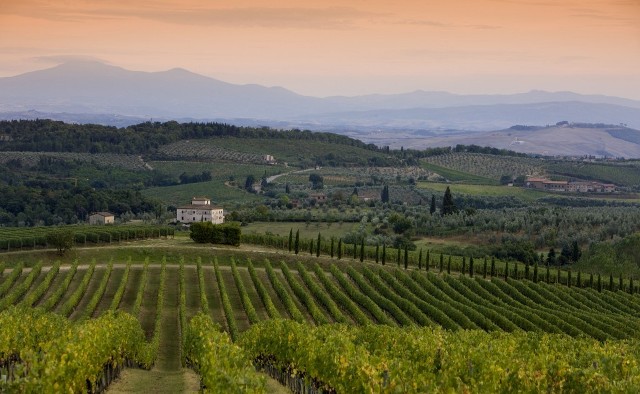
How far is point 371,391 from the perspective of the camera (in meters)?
26.5

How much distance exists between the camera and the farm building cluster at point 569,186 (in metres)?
157

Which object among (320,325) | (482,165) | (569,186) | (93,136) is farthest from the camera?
(482,165)

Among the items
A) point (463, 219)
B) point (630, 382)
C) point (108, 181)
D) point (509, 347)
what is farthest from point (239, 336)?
point (108, 181)

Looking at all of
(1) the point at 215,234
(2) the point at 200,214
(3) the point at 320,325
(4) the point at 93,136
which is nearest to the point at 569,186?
(2) the point at 200,214

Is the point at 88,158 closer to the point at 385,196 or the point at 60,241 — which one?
the point at 385,196

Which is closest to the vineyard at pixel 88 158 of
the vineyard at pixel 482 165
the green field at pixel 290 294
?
the vineyard at pixel 482 165

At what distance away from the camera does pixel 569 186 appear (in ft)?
518

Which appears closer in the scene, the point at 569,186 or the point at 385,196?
the point at 385,196

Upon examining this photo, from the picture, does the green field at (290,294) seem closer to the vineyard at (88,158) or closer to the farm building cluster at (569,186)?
the farm building cluster at (569,186)

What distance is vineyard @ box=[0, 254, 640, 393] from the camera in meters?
29.7

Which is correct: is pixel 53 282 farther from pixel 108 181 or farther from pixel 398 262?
pixel 108 181

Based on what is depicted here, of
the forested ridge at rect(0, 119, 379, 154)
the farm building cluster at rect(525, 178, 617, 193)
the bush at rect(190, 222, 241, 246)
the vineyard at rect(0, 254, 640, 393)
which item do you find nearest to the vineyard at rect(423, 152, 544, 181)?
the farm building cluster at rect(525, 178, 617, 193)

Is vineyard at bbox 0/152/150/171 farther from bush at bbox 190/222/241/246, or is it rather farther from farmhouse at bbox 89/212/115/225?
bush at bbox 190/222/241/246

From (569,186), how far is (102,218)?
85383 mm
